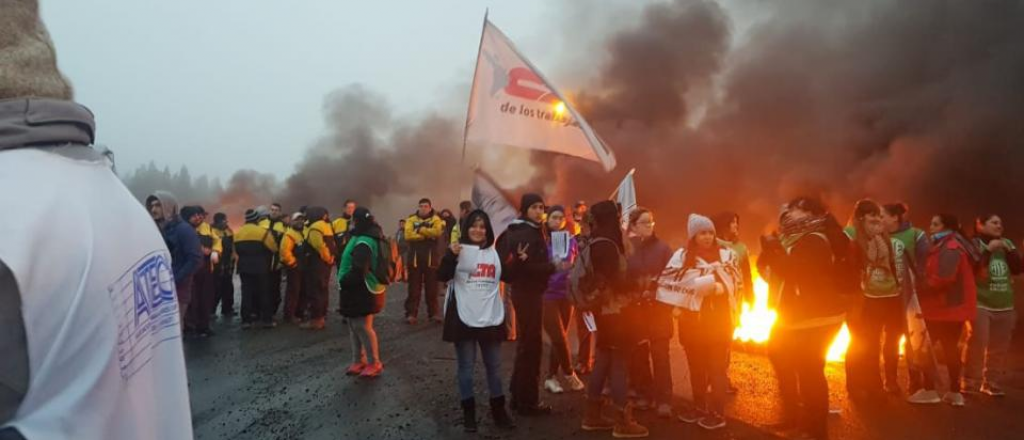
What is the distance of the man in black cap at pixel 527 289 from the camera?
4.98 m

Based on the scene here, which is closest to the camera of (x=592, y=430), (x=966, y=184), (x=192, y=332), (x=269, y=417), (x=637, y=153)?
(x=592, y=430)

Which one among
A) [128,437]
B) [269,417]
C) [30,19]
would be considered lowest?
[269,417]

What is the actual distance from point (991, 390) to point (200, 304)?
9.63 meters

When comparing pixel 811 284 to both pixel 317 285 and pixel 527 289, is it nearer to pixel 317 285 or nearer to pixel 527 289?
pixel 527 289

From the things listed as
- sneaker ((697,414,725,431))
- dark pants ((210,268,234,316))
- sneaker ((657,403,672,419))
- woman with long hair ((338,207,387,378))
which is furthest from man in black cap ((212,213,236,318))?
sneaker ((697,414,725,431))

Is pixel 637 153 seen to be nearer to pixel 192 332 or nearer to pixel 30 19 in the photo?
pixel 192 332

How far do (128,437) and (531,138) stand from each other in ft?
16.7

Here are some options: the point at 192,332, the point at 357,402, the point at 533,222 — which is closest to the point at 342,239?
the point at 192,332

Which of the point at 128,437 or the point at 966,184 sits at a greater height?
the point at 966,184

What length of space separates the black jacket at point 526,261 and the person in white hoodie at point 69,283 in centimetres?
A: 380

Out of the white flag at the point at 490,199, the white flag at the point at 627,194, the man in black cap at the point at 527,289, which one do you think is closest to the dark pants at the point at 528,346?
the man in black cap at the point at 527,289

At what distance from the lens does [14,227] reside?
91 cm

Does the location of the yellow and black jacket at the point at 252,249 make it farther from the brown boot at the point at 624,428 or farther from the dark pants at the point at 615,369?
the brown boot at the point at 624,428

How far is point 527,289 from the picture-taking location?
502cm
